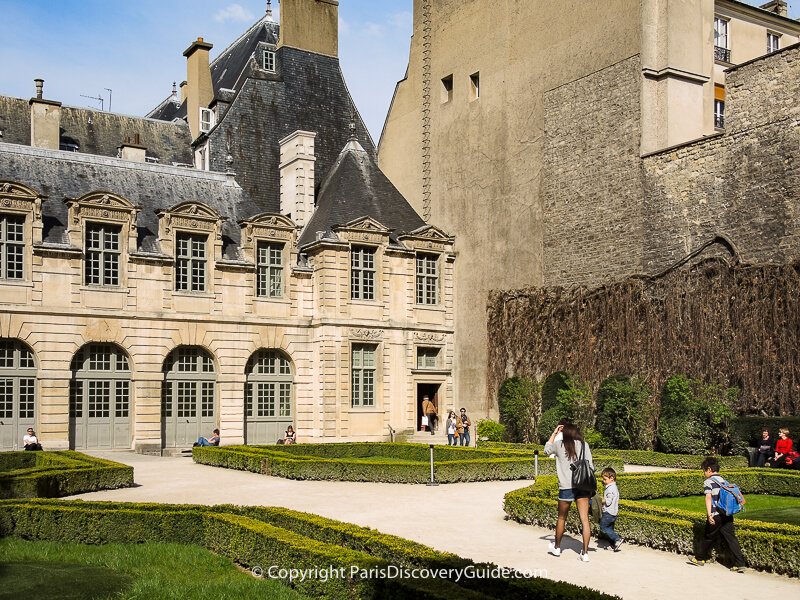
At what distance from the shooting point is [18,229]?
2848 centimetres

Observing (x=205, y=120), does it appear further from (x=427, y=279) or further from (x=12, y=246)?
(x=12, y=246)

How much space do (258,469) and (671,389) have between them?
11688mm

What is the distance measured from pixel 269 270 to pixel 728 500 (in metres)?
23.6

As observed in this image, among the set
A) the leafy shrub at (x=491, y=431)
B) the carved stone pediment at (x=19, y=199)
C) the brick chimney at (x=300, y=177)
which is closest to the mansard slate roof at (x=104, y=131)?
the brick chimney at (x=300, y=177)

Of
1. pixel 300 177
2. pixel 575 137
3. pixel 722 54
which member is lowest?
pixel 300 177

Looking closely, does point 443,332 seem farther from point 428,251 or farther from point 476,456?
point 476,456

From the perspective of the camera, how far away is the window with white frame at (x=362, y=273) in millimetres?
33656

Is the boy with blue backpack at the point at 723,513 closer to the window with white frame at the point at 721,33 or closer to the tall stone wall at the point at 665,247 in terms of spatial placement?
the tall stone wall at the point at 665,247

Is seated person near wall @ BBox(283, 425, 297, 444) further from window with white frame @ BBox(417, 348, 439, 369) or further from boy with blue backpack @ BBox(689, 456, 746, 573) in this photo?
boy with blue backpack @ BBox(689, 456, 746, 573)

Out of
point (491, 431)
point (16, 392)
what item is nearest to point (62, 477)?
point (16, 392)

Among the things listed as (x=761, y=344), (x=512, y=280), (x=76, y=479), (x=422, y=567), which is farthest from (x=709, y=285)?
(x=422, y=567)

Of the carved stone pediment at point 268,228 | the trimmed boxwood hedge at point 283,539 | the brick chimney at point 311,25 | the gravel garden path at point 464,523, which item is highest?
the brick chimney at point 311,25

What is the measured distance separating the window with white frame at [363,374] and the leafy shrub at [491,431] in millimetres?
3837

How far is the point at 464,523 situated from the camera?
14211mm
